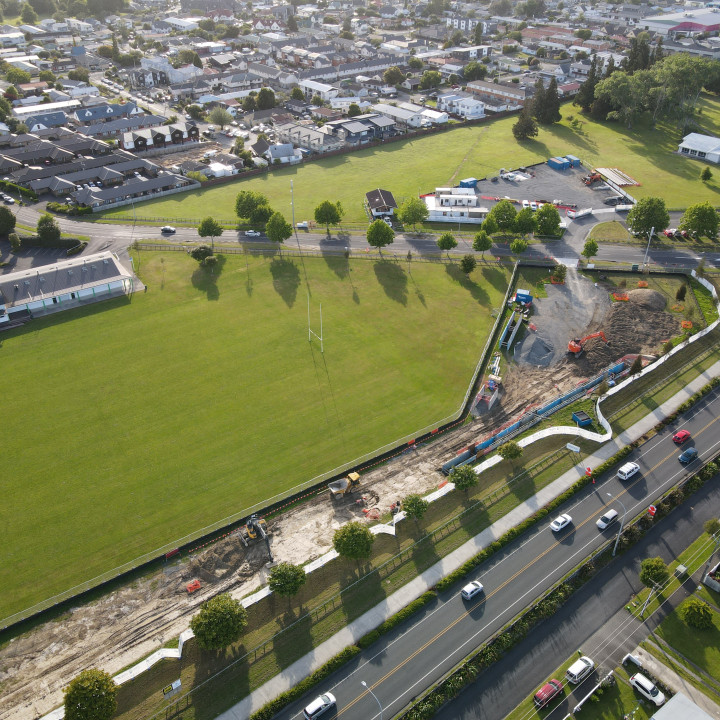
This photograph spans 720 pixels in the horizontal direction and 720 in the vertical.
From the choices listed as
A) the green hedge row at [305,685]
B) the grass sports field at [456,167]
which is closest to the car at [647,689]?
the green hedge row at [305,685]

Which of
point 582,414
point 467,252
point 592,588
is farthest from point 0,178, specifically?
point 592,588

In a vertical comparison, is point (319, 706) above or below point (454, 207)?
below

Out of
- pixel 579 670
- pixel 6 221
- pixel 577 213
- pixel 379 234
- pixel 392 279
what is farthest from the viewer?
pixel 577 213

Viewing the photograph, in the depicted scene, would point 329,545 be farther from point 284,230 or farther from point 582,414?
point 284,230

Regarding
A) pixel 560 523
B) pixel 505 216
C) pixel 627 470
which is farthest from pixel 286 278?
pixel 627 470

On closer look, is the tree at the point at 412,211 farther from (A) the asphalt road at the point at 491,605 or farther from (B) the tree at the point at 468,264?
(A) the asphalt road at the point at 491,605

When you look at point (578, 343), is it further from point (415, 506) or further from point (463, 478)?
point (415, 506)

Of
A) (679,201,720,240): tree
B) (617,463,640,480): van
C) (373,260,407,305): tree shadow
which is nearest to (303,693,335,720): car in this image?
(617,463,640,480): van
